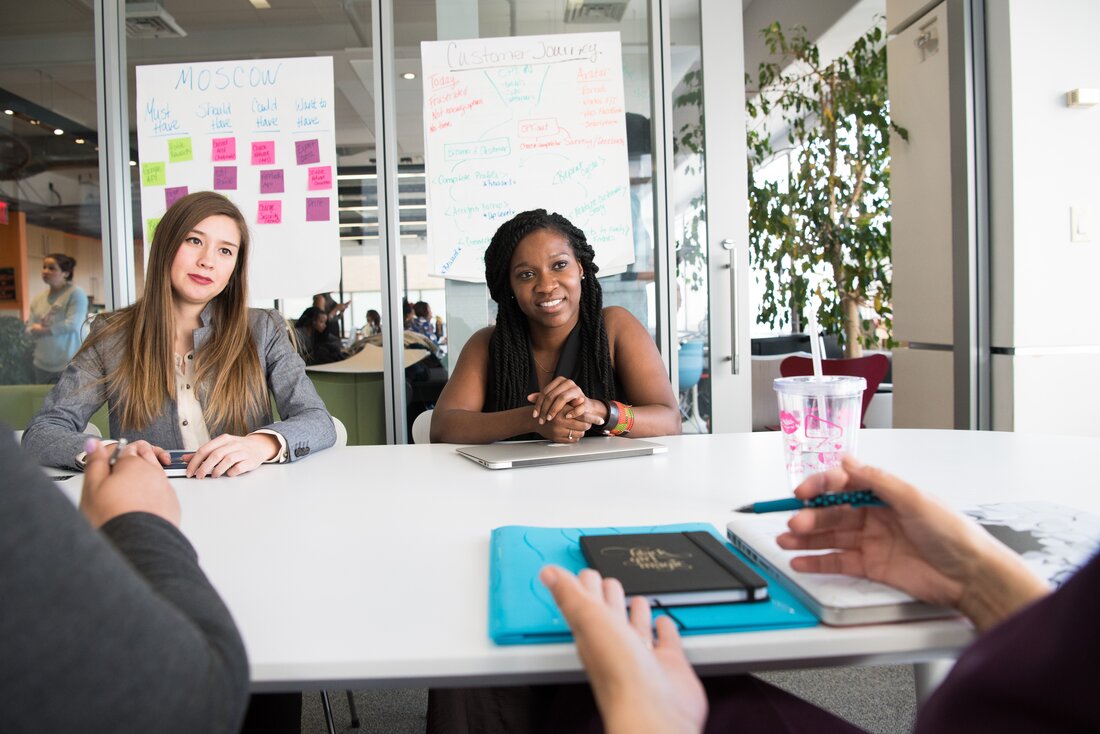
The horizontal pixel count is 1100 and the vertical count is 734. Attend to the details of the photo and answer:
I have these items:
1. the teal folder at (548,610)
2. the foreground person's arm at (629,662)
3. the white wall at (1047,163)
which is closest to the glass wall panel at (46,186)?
the teal folder at (548,610)

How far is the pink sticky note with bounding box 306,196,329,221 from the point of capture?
3189 millimetres

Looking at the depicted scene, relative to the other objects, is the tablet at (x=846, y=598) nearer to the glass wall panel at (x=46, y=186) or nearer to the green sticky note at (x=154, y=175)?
the green sticky note at (x=154, y=175)

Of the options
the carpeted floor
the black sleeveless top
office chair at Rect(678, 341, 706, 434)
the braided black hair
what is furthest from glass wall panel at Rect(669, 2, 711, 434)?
the carpeted floor

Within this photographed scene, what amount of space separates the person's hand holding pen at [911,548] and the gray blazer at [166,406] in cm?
111

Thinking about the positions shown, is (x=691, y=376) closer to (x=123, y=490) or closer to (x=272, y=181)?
(x=272, y=181)

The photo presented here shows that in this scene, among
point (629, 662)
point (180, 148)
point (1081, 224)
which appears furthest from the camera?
point (180, 148)

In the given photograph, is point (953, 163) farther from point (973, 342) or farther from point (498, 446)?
point (498, 446)

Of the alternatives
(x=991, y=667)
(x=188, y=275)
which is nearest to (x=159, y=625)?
(x=991, y=667)

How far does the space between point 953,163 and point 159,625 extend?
361 centimetres

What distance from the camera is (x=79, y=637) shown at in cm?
46

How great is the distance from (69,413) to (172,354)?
266 mm

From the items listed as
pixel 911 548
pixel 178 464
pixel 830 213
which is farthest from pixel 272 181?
pixel 830 213

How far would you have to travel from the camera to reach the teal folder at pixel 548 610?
627mm

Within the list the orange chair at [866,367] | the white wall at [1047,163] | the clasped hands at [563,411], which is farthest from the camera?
the orange chair at [866,367]
